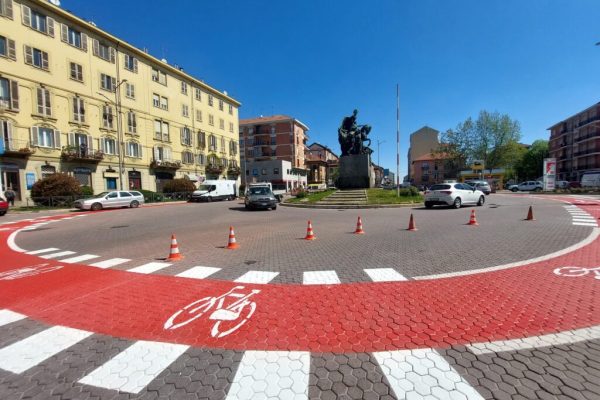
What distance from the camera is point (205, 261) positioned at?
6.55 m

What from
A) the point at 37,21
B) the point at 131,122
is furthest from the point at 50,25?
the point at 131,122

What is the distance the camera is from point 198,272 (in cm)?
567

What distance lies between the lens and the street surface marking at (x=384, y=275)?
5.04m

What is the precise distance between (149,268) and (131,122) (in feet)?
115

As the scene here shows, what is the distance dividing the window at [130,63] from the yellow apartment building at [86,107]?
0.13 metres

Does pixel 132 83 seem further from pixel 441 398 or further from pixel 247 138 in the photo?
pixel 441 398

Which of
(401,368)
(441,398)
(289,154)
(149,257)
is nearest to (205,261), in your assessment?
(149,257)

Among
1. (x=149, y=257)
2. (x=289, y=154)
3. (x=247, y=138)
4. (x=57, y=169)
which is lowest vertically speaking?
(x=149, y=257)

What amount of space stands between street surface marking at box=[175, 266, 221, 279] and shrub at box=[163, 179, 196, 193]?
34163mm

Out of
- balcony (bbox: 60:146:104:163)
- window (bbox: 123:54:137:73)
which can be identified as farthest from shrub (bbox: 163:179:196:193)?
window (bbox: 123:54:137:73)

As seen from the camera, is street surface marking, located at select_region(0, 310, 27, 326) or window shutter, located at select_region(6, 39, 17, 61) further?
window shutter, located at select_region(6, 39, 17, 61)

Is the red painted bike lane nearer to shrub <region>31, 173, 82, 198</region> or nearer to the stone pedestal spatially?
the stone pedestal

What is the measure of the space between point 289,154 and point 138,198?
45478 mm

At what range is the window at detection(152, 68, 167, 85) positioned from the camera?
126 ft
